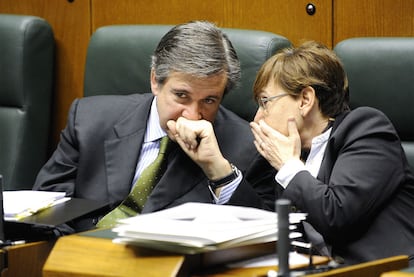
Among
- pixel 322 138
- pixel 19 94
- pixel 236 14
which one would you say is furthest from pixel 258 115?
pixel 19 94

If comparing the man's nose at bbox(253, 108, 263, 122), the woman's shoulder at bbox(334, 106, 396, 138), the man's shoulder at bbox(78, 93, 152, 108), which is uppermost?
the woman's shoulder at bbox(334, 106, 396, 138)

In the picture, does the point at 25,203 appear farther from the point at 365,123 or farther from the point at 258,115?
the point at 365,123

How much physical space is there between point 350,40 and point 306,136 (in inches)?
14.9

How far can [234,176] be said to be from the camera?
2615 mm

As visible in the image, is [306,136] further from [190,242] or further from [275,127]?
[190,242]

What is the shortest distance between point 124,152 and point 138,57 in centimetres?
47

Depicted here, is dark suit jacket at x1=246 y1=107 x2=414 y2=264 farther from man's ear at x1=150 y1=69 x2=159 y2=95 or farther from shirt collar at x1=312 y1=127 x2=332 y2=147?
man's ear at x1=150 y1=69 x2=159 y2=95

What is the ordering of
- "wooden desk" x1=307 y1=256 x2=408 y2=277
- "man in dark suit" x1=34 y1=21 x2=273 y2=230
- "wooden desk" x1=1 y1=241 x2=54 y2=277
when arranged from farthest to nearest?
"man in dark suit" x1=34 y1=21 x2=273 y2=230, "wooden desk" x1=1 y1=241 x2=54 y2=277, "wooden desk" x1=307 y1=256 x2=408 y2=277

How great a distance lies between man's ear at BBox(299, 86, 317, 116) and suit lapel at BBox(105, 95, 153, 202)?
51 centimetres

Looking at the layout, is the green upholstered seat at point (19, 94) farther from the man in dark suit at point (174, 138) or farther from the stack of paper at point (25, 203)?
the stack of paper at point (25, 203)

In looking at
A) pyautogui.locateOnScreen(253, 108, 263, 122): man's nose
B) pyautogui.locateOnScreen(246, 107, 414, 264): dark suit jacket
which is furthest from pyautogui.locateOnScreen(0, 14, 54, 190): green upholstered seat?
pyautogui.locateOnScreen(246, 107, 414, 264): dark suit jacket

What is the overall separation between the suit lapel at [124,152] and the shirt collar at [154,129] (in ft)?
0.06

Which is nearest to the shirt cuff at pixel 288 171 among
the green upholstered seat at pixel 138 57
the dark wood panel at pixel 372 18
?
the green upholstered seat at pixel 138 57

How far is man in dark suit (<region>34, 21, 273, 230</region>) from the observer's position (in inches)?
104
